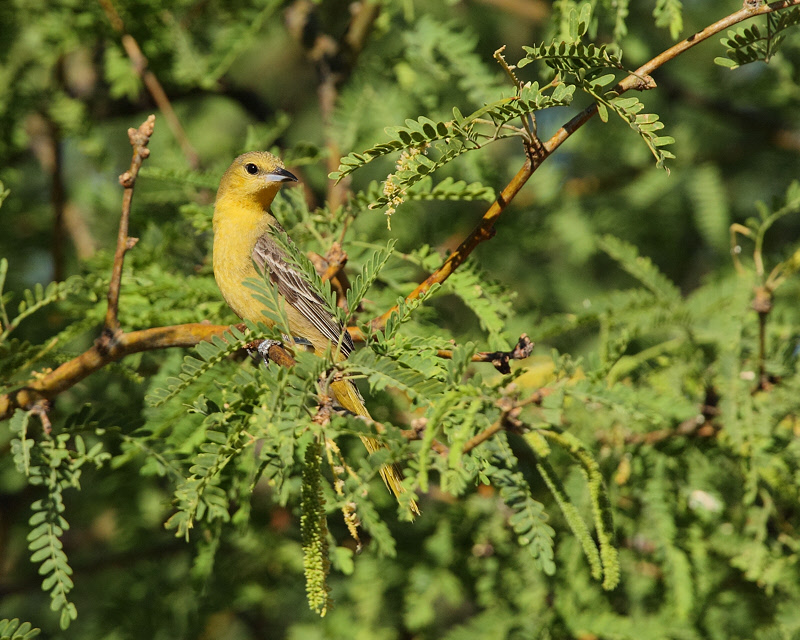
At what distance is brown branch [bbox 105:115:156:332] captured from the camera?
7.88ft

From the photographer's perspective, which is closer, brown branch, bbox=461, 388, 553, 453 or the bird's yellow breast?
brown branch, bbox=461, 388, 553, 453

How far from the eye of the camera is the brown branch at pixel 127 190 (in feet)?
7.88

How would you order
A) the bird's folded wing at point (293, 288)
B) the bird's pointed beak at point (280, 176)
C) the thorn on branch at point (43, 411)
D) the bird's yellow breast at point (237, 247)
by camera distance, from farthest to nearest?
the bird's pointed beak at point (280, 176)
the bird's folded wing at point (293, 288)
the bird's yellow breast at point (237, 247)
the thorn on branch at point (43, 411)

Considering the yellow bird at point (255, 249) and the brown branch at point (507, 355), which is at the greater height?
the brown branch at point (507, 355)

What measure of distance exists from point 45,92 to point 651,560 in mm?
4875

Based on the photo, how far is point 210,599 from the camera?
4.25 m

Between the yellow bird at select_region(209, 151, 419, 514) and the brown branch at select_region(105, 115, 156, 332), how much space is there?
0.63 m

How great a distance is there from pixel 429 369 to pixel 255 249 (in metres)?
1.82

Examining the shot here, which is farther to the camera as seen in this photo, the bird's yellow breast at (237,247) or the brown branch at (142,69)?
the brown branch at (142,69)

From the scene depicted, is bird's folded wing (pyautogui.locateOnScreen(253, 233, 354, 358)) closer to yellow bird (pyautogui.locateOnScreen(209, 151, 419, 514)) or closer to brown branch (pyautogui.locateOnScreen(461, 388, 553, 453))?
yellow bird (pyautogui.locateOnScreen(209, 151, 419, 514))

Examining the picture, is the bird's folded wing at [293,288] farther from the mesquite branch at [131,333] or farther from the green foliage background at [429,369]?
Result: the mesquite branch at [131,333]

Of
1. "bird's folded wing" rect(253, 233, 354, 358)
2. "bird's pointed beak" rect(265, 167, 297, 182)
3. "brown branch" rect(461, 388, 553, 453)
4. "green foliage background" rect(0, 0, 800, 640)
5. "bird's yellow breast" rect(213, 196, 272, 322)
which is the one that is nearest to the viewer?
"brown branch" rect(461, 388, 553, 453)

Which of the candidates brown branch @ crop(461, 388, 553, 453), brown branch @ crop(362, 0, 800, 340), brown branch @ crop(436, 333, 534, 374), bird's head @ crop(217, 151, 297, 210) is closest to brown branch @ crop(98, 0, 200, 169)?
bird's head @ crop(217, 151, 297, 210)

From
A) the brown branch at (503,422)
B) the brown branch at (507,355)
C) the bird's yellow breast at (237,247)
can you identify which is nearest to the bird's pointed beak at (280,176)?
the bird's yellow breast at (237,247)
